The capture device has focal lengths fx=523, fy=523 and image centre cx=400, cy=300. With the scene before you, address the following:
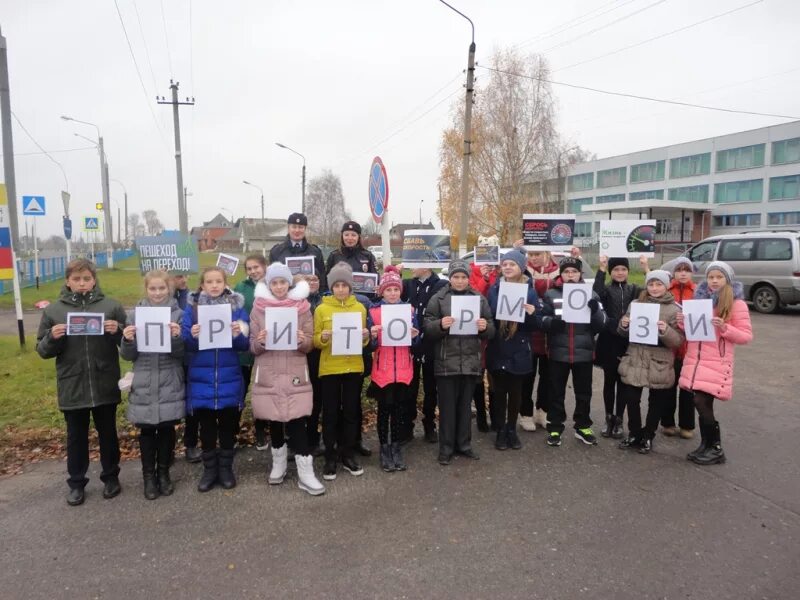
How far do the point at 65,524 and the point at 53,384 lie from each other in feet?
13.0

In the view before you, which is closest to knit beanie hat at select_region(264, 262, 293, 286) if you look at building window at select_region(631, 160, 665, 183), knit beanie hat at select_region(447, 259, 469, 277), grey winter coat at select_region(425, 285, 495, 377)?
grey winter coat at select_region(425, 285, 495, 377)

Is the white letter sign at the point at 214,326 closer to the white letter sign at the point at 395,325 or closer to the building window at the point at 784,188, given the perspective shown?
the white letter sign at the point at 395,325

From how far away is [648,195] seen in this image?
64.5 m

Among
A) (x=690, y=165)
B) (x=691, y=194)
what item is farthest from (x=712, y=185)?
(x=690, y=165)

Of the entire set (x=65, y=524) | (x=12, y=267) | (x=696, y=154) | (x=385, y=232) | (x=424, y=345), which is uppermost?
(x=696, y=154)

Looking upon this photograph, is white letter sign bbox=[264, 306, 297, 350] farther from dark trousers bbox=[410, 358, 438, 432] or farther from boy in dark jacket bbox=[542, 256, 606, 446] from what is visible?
boy in dark jacket bbox=[542, 256, 606, 446]

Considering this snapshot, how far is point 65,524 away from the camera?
3.87 metres

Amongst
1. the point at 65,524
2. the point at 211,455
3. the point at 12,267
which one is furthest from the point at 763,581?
the point at 12,267

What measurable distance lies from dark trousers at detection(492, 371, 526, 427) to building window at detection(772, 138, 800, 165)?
6016 cm

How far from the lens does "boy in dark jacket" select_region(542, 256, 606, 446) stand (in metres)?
5.37

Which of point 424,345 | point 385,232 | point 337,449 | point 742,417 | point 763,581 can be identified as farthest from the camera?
point 385,232

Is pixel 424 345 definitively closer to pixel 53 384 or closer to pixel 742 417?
pixel 742 417

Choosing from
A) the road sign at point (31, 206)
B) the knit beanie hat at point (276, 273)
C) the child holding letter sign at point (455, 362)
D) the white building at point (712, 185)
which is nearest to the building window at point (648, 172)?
the white building at point (712, 185)

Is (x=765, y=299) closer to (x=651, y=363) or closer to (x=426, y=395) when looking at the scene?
(x=651, y=363)
